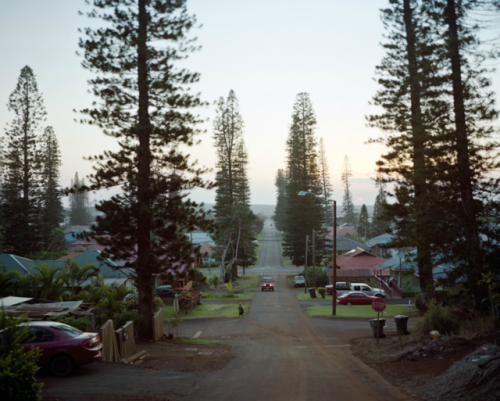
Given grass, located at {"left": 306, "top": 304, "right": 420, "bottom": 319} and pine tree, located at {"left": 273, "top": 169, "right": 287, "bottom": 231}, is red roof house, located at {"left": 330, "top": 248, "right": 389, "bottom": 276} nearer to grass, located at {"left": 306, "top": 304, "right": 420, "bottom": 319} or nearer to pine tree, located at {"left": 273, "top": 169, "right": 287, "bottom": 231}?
grass, located at {"left": 306, "top": 304, "right": 420, "bottom": 319}

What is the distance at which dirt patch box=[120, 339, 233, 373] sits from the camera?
1317 cm

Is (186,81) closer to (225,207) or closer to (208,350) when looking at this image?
(208,350)

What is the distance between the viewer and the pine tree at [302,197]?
6141 centimetres

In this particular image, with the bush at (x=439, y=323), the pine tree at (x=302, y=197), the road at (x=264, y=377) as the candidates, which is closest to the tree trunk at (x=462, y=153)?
the bush at (x=439, y=323)

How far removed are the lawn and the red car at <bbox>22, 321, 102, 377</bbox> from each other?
Answer: 17.4m

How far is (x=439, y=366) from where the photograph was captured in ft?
38.3

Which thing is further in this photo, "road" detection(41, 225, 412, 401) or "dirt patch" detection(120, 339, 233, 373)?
"dirt patch" detection(120, 339, 233, 373)

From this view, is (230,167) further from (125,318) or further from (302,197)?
(125,318)

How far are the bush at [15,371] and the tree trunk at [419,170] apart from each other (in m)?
16.6

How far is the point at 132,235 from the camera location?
18422 millimetres

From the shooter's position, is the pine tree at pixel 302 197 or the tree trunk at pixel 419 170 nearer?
the tree trunk at pixel 419 170

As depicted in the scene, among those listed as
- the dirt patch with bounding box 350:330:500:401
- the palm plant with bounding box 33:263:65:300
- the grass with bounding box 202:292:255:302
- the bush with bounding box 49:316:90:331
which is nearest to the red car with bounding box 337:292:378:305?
the grass with bounding box 202:292:255:302

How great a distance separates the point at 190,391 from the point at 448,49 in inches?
661

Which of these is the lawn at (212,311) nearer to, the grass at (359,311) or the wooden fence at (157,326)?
the grass at (359,311)
